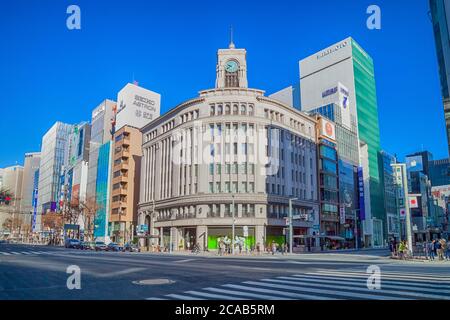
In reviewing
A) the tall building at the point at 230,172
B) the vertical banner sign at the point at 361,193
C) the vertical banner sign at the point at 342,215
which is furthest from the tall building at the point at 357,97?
the tall building at the point at 230,172

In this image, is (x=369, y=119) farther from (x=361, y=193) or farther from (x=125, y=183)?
(x=125, y=183)

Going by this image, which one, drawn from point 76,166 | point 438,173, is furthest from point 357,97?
point 438,173

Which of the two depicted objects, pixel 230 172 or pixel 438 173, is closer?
pixel 230 172

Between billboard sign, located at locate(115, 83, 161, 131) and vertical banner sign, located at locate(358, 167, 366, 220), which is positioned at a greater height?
billboard sign, located at locate(115, 83, 161, 131)

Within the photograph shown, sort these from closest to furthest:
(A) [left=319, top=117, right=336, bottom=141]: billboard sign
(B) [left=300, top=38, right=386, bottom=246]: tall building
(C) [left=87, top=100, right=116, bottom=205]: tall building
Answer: (A) [left=319, top=117, right=336, bottom=141]: billboard sign < (B) [left=300, top=38, right=386, bottom=246]: tall building < (C) [left=87, top=100, right=116, bottom=205]: tall building

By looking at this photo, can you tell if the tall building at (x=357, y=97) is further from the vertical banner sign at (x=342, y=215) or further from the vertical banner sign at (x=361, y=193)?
the vertical banner sign at (x=342, y=215)

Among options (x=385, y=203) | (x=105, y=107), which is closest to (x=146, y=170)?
(x=105, y=107)

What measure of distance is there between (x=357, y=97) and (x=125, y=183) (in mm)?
65933

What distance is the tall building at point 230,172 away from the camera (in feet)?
184

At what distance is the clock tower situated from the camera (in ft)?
232

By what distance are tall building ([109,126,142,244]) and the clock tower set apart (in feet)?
95.1

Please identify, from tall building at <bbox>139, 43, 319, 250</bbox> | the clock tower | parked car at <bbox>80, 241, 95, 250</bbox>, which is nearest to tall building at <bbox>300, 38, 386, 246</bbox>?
tall building at <bbox>139, 43, 319, 250</bbox>

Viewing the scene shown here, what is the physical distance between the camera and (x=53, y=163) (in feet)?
518

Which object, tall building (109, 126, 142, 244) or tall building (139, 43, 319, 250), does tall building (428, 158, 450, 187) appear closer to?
tall building (139, 43, 319, 250)
